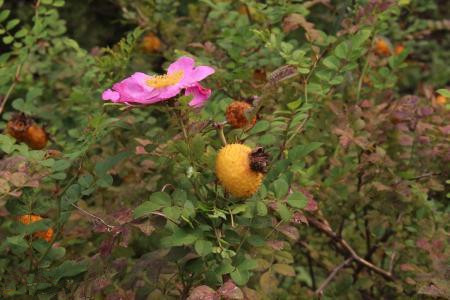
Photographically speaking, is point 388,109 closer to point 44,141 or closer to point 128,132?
point 128,132

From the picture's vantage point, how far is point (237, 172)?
118cm

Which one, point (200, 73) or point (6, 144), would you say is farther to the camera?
point (6, 144)

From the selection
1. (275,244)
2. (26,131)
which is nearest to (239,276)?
(275,244)

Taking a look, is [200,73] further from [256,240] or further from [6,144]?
[6,144]

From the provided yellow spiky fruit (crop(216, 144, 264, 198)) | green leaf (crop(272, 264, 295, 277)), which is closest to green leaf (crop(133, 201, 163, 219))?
yellow spiky fruit (crop(216, 144, 264, 198))

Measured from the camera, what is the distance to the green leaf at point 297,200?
4.16 feet

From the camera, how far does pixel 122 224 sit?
1.23m

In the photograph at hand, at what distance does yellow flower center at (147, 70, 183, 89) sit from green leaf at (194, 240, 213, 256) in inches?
11.0

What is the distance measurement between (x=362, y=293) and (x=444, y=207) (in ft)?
1.14


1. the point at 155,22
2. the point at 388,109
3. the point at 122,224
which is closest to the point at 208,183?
the point at 122,224

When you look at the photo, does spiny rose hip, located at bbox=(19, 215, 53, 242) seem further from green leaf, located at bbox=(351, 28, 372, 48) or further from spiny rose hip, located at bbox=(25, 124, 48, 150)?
green leaf, located at bbox=(351, 28, 372, 48)

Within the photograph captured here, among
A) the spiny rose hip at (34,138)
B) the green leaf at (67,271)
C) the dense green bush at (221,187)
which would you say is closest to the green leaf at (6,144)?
the dense green bush at (221,187)

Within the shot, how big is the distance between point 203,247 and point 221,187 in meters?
0.16

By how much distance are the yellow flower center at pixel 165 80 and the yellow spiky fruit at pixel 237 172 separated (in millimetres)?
151
